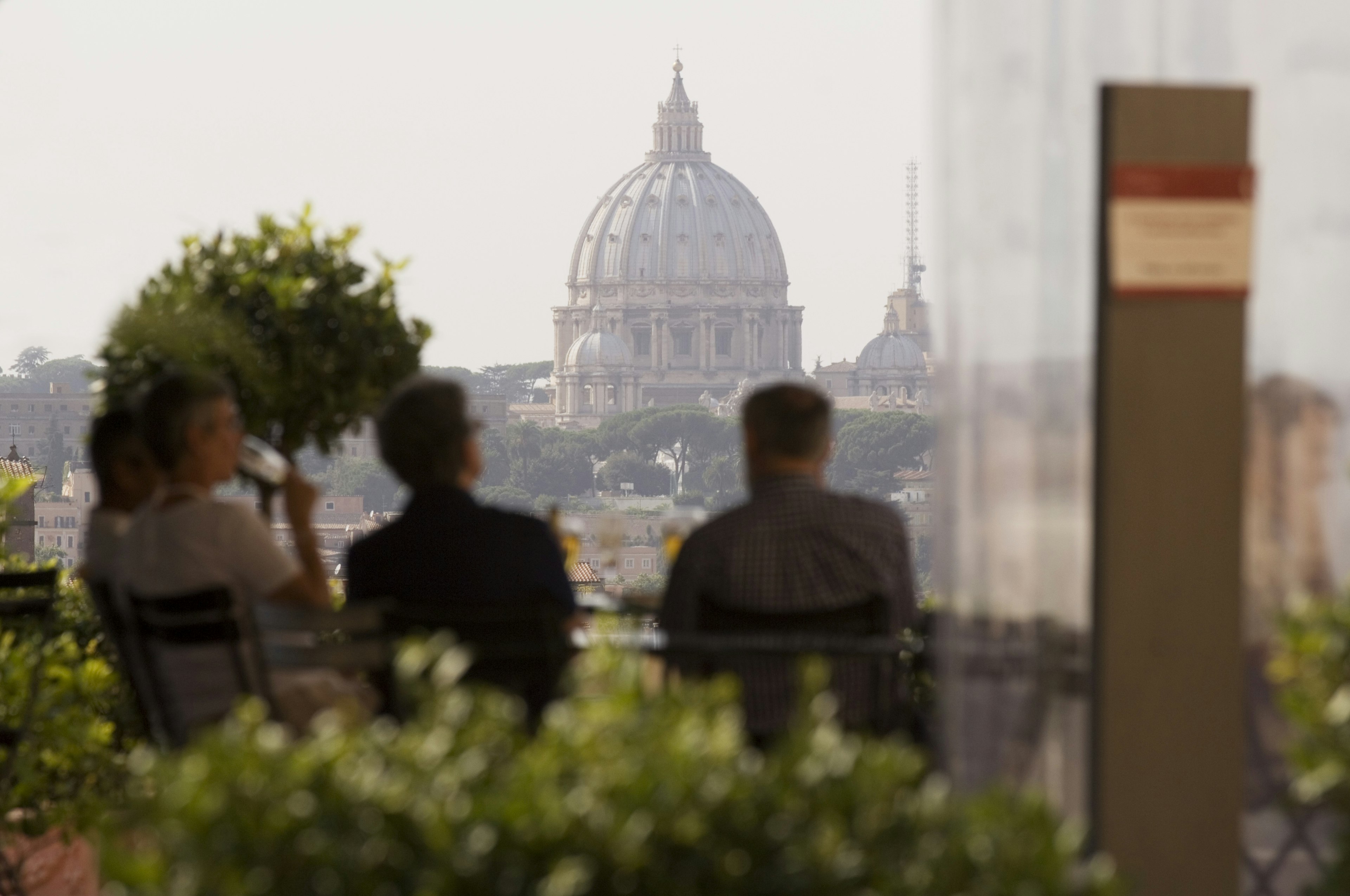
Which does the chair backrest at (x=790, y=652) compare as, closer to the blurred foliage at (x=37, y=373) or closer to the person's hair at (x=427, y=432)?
the person's hair at (x=427, y=432)

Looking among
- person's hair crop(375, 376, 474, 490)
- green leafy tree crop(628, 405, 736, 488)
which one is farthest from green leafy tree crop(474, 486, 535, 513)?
person's hair crop(375, 376, 474, 490)

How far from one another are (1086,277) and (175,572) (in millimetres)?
922

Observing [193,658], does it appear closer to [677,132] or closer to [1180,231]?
[1180,231]

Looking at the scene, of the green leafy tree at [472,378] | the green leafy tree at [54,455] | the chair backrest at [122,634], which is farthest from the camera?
the green leafy tree at [472,378]

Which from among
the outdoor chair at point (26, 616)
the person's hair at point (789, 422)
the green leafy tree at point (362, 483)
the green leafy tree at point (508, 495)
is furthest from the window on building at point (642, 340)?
the person's hair at point (789, 422)

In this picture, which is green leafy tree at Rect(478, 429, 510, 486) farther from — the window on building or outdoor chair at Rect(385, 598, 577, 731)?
outdoor chair at Rect(385, 598, 577, 731)

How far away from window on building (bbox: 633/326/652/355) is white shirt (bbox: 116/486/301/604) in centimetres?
8017

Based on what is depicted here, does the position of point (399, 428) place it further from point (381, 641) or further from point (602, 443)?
point (602, 443)

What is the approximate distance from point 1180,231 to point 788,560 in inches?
28.4

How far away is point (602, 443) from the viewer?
234 feet


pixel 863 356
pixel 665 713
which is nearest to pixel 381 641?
pixel 665 713

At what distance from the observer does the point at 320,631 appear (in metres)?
1.70

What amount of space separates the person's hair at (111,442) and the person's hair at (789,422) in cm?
70

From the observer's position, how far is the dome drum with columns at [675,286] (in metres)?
80.9
